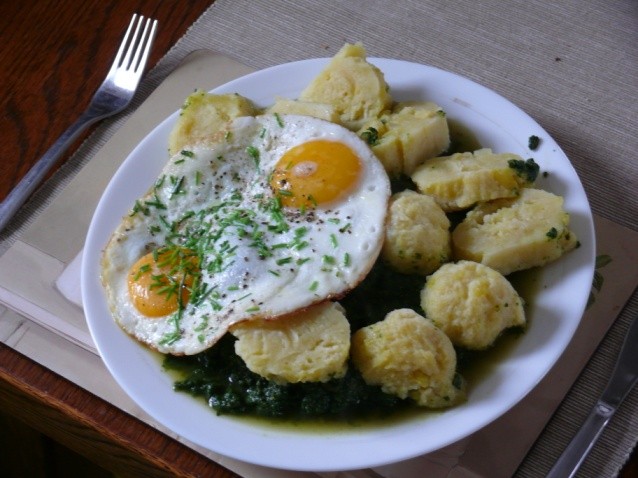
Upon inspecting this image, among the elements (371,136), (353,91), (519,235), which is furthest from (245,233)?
A: (519,235)

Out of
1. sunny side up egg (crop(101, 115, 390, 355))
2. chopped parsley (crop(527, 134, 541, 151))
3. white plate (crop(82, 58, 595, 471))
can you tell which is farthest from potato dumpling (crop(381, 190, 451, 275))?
chopped parsley (crop(527, 134, 541, 151))

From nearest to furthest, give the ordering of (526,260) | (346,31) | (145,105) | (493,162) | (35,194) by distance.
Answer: (526,260)
(493,162)
(35,194)
(145,105)
(346,31)

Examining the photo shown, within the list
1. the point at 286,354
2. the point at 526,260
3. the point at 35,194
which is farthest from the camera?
the point at 35,194

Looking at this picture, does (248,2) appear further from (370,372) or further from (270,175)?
(370,372)

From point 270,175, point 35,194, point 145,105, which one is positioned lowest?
point 35,194

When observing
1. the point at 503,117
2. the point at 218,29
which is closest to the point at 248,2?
the point at 218,29

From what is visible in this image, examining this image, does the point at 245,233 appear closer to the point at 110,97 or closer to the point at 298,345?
the point at 298,345

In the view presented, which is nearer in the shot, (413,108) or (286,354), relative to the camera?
(286,354)

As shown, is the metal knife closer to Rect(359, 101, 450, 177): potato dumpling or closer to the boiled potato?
Rect(359, 101, 450, 177): potato dumpling
